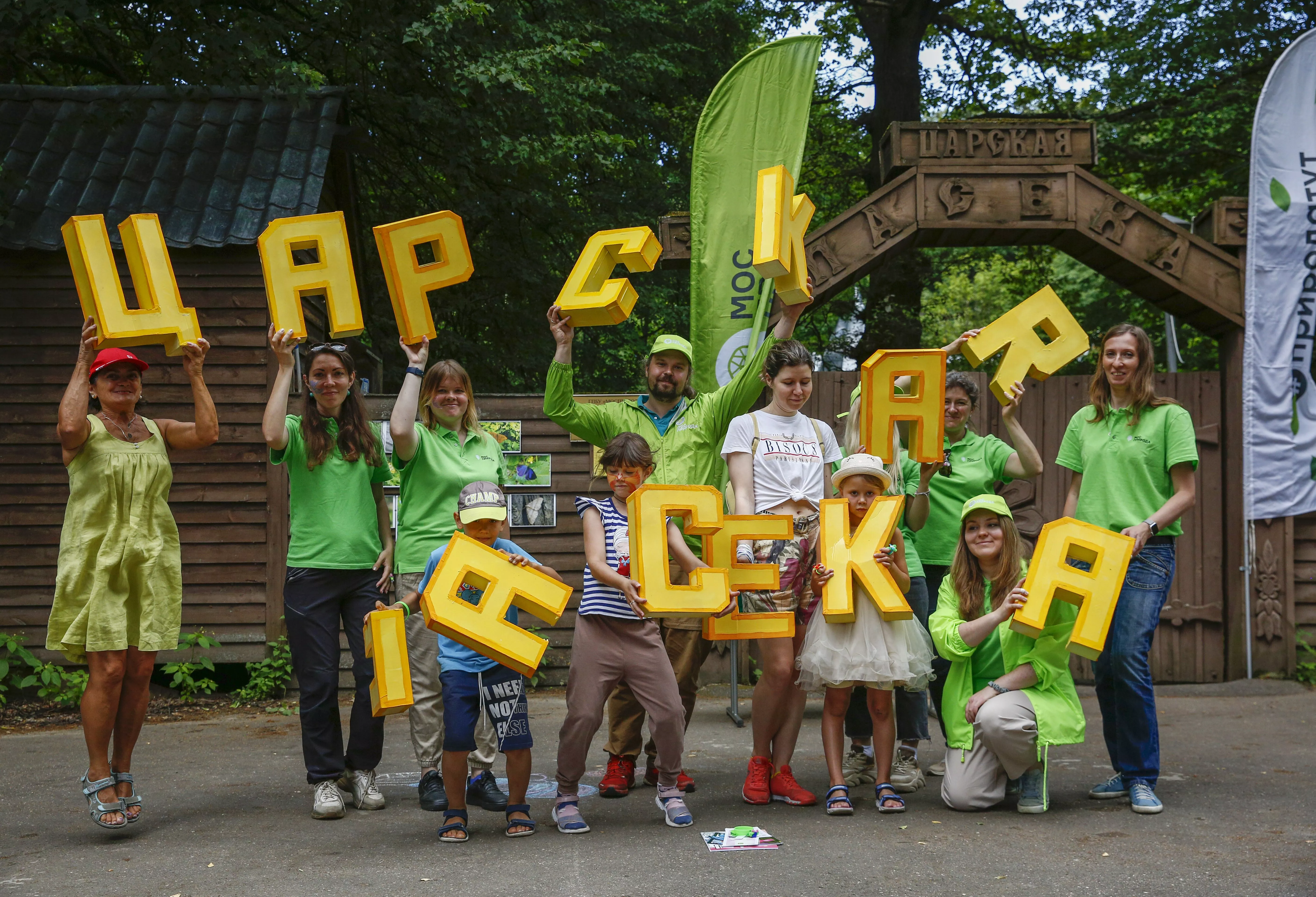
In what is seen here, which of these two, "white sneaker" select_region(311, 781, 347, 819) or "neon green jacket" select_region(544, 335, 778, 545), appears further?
"neon green jacket" select_region(544, 335, 778, 545)

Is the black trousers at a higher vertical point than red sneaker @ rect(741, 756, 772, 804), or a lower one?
higher

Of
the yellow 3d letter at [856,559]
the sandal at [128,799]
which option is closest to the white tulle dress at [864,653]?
the yellow 3d letter at [856,559]

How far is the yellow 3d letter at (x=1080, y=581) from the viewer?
14.8ft

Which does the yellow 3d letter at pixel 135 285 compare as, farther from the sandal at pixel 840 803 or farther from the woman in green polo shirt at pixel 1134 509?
the woman in green polo shirt at pixel 1134 509

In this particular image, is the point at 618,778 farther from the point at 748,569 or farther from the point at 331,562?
the point at 331,562

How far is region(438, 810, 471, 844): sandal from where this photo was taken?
4.36 meters

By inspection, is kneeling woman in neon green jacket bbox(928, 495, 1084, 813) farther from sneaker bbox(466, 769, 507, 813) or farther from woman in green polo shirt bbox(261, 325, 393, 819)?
woman in green polo shirt bbox(261, 325, 393, 819)

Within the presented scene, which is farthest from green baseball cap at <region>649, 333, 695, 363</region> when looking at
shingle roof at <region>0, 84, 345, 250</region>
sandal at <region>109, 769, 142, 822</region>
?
shingle roof at <region>0, 84, 345, 250</region>

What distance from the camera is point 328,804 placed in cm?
474

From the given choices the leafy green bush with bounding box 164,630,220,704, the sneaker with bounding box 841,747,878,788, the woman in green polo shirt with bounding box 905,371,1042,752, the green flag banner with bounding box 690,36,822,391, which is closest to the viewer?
the sneaker with bounding box 841,747,878,788

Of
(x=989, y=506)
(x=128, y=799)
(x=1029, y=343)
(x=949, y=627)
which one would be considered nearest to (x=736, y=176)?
(x=1029, y=343)

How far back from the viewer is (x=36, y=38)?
995cm

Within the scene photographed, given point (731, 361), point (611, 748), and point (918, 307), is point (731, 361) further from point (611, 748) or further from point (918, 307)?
point (918, 307)

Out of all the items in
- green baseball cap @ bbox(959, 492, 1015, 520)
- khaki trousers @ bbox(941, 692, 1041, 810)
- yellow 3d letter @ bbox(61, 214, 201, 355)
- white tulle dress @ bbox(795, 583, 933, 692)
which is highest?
yellow 3d letter @ bbox(61, 214, 201, 355)
